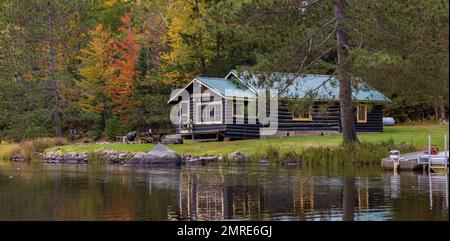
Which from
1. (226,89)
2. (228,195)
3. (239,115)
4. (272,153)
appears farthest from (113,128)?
(228,195)

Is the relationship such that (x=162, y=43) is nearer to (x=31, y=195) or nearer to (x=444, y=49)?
(x=31, y=195)

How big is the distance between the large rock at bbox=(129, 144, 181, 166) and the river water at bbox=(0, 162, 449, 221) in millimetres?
6361

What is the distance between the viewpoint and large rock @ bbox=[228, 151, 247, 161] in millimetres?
37688

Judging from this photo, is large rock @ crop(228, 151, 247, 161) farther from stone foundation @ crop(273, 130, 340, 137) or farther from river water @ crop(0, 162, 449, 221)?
stone foundation @ crop(273, 130, 340, 137)

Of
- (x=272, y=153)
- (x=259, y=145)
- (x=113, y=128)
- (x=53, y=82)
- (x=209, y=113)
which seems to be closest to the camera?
(x=272, y=153)

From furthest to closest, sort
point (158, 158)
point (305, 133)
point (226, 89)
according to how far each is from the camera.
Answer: point (305, 133), point (226, 89), point (158, 158)

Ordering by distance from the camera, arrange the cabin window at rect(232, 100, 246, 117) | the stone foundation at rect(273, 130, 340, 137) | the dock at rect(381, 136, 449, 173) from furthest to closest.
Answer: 1. the stone foundation at rect(273, 130, 340, 137)
2. the cabin window at rect(232, 100, 246, 117)
3. the dock at rect(381, 136, 449, 173)

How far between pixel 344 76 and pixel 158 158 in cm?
1475

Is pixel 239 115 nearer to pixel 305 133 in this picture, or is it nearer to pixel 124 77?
pixel 305 133

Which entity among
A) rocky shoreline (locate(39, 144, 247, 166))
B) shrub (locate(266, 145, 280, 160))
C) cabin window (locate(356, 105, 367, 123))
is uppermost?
cabin window (locate(356, 105, 367, 123))

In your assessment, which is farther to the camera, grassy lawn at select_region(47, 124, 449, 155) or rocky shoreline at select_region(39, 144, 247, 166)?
rocky shoreline at select_region(39, 144, 247, 166)

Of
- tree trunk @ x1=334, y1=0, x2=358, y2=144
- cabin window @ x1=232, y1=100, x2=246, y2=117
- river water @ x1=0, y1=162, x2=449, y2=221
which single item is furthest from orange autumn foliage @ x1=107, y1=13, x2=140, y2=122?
river water @ x1=0, y1=162, x2=449, y2=221

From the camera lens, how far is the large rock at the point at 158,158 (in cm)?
3925

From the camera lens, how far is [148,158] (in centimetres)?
4000
